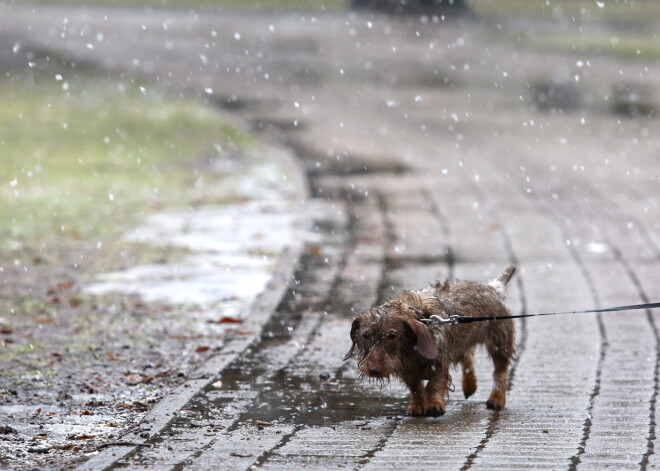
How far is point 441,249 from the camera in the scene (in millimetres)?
13133

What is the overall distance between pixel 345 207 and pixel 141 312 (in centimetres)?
583

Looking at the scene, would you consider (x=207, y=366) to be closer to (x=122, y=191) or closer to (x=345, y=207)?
(x=345, y=207)

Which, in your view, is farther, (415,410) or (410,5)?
(410,5)

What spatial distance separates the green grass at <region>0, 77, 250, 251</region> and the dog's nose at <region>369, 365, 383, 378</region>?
7.76 metres

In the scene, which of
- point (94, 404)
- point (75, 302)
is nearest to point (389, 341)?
point (94, 404)

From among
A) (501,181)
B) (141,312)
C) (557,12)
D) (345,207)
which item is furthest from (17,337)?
(557,12)

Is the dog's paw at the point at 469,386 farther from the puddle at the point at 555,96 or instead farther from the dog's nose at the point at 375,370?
the puddle at the point at 555,96

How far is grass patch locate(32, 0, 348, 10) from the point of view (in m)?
44.6

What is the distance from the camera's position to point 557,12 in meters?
44.2

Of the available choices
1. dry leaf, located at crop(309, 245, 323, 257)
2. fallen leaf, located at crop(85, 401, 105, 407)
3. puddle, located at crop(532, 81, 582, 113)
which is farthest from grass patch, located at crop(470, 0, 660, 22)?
fallen leaf, located at crop(85, 401, 105, 407)

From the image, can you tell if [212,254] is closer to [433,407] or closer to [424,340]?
[433,407]

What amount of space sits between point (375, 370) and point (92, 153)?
617 inches

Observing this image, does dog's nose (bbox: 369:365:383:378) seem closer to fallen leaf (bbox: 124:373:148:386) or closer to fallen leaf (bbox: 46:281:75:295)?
fallen leaf (bbox: 124:373:148:386)

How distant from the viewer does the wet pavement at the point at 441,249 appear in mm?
6738
